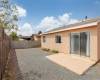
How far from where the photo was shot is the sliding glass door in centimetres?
1347

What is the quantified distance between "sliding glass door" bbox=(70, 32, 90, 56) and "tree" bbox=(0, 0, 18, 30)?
5.81 m

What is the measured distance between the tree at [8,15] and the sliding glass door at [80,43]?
5805 millimetres

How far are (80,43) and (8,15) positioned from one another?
22.4 ft

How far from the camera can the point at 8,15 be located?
10461mm

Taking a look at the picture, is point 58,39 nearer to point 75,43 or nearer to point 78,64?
point 75,43

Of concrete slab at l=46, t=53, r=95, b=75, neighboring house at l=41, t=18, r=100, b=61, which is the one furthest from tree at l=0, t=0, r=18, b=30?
neighboring house at l=41, t=18, r=100, b=61

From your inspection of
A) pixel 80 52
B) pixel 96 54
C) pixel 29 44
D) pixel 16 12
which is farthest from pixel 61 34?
pixel 29 44

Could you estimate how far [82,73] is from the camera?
9.48 meters

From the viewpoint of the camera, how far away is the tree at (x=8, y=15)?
1000cm

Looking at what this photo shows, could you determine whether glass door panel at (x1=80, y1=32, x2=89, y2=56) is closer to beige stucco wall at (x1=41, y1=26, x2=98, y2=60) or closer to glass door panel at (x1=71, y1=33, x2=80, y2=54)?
beige stucco wall at (x1=41, y1=26, x2=98, y2=60)

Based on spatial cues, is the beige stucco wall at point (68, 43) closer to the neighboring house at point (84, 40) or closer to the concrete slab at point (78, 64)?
the neighboring house at point (84, 40)

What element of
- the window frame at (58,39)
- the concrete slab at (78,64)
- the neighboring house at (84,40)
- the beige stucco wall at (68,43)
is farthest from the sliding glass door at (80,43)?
the window frame at (58,39)

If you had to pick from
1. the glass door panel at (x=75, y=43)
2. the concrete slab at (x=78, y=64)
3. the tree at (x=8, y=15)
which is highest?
the tree at (x=8, y=15)

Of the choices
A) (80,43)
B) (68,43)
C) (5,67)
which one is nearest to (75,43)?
(80,43)
